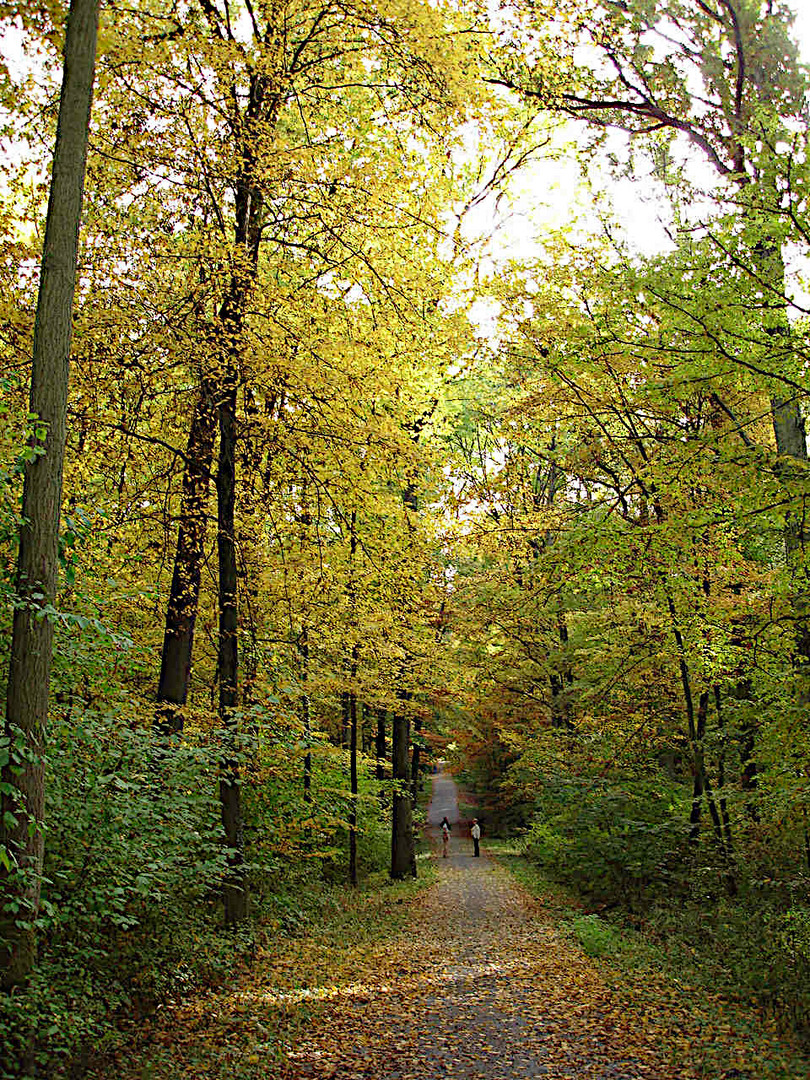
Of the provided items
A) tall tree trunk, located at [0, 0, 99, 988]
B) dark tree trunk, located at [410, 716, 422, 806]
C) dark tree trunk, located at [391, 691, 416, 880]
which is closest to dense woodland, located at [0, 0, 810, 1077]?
tall tree trunk, located at [0, 0, 99, 988]

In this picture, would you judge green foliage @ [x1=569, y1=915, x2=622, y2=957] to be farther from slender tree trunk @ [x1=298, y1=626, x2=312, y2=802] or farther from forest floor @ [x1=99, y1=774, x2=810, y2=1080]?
slender tree trunk @ [x1=298, y1=626, x2=312, y2=802]

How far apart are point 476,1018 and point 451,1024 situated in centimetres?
32

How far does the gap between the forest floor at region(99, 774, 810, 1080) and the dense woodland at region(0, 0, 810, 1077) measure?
65 cm

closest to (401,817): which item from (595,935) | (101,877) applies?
(595,935)

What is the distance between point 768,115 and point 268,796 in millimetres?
10804

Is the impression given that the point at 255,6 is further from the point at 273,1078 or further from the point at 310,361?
the point at 273,1078

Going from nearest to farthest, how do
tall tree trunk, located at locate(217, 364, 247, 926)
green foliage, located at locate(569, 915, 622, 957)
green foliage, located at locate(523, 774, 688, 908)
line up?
tall tree trunk, located at locate(217, 364, 247, 926) → green foliage, located at locate(569, 915, 622, 957) → green foliage, located at locate(523, 774, 688, 908)

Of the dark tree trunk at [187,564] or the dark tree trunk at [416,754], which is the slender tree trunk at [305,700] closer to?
the dark tree trunk at [187,564]

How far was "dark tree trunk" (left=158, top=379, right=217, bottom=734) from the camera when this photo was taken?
28.6ft

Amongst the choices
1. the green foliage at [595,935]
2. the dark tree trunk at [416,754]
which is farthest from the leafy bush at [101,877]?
the dark tree trunk at [416,754]

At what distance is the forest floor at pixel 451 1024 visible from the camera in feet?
19.0

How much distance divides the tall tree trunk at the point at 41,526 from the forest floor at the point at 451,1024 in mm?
2211

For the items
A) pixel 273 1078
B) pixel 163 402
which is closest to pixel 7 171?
pixel 163 402

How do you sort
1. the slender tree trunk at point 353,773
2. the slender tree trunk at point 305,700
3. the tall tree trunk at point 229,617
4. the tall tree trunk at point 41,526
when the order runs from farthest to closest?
the slender tree trunk at point 353,773 → the slender tree trunk at point 305,700 → the tall tree trunk at point 229,617 → the tall tree trunk at point 41,526
